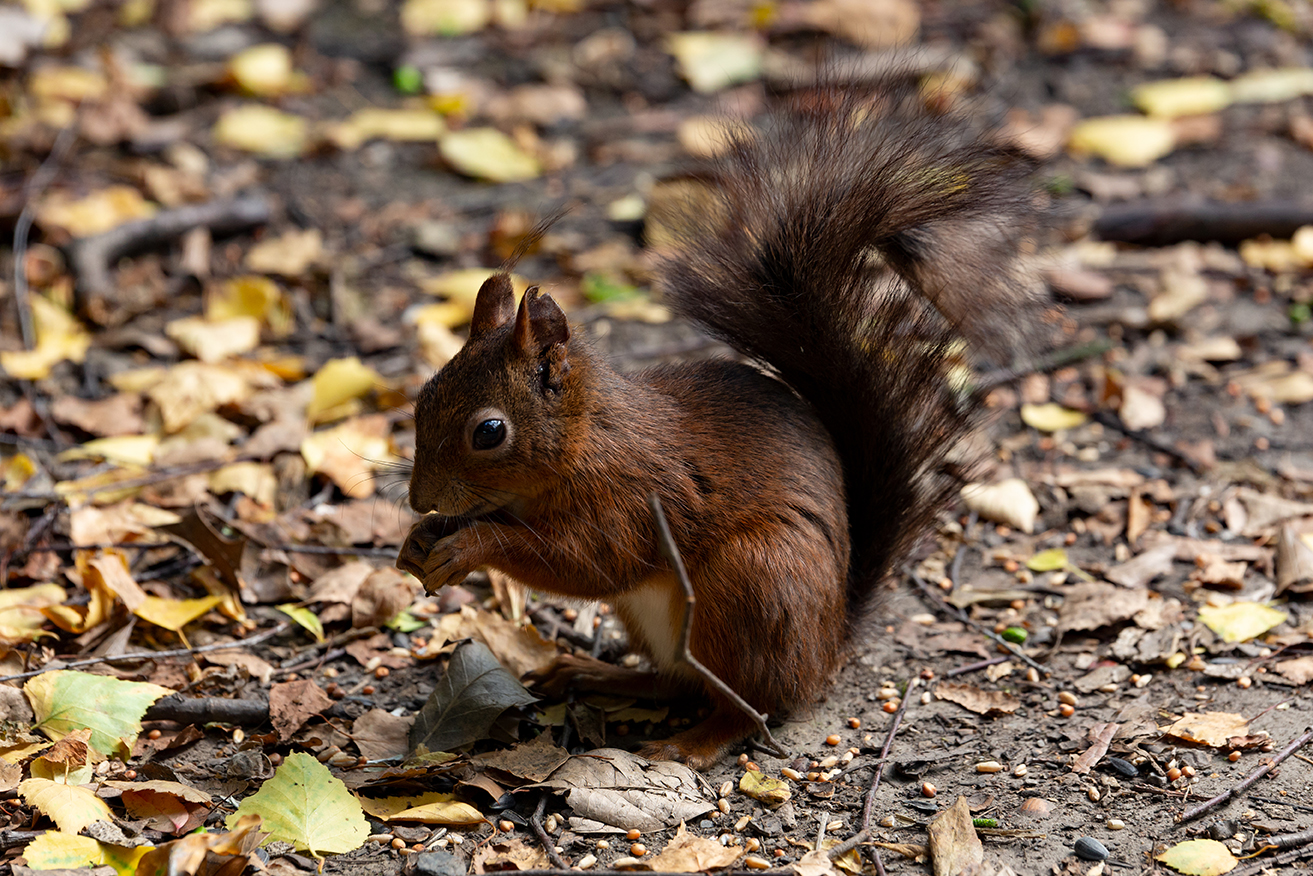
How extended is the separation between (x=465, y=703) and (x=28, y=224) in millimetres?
2843

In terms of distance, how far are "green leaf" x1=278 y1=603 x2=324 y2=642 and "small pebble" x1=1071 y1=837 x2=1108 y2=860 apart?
1577 mm

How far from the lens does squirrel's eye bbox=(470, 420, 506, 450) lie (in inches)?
85.4

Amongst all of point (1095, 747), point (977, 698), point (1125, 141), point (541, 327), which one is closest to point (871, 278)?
point (541, 327)

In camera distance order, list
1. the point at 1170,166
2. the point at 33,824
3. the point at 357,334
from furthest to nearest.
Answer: the point at 1170,166
the point at 357,334
the point at 33,824

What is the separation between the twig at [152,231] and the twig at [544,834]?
2.58m

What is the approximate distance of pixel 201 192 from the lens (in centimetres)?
456

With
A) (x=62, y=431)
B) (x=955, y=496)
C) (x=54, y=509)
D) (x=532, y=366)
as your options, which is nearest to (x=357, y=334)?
(x=62, y=431)

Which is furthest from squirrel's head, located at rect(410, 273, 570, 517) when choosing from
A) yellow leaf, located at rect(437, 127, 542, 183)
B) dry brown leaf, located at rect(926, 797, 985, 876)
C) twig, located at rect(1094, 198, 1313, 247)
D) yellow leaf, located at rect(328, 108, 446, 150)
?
yellow leaf, located at rect(328, 108, 446, 150)

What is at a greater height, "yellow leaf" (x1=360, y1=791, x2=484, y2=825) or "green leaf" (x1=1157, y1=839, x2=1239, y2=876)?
"green leaf" (x1=1157, y1=839, x2=1239, y2=876)

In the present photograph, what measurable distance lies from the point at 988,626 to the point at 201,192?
10.7 feet

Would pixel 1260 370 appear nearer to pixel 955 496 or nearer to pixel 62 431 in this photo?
pixel 955 496

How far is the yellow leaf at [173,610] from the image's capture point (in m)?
2.58

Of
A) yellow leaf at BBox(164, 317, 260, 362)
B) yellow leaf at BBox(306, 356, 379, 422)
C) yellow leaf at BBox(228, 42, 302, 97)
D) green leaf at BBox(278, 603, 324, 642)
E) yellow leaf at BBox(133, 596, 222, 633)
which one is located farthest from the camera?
yellow leaf at BBox(228, 42, 302, 97)

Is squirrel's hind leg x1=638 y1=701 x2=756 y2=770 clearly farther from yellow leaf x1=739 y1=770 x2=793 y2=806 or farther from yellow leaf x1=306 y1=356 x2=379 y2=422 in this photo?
yellow leaf x1=306 y1=356 x2=379 y2=422
